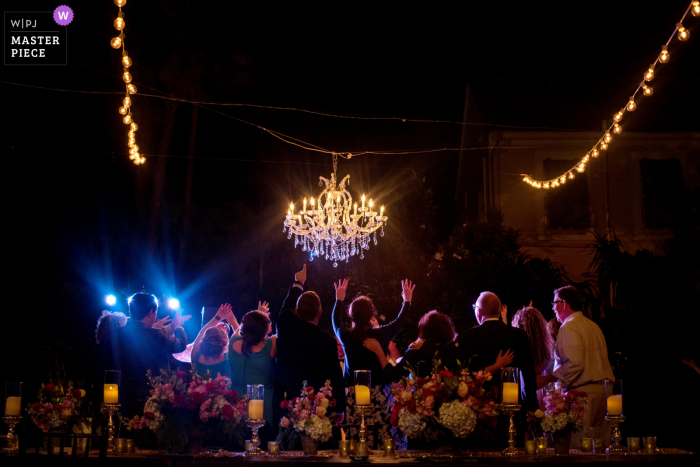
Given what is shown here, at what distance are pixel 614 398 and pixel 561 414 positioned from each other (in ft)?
1.48

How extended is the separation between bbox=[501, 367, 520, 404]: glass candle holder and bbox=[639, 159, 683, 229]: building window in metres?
10.9

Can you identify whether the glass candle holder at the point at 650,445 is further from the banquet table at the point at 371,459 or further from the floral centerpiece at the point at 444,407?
the floral centerpiece at the point at 444,407

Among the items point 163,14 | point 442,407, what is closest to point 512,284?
point 442,407

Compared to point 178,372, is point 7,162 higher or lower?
higher

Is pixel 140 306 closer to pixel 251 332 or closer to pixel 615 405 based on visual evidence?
pixel 251 332

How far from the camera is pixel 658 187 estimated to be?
1355 centimetres

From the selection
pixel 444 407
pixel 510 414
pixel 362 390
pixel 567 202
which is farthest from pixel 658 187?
pixel 362 390

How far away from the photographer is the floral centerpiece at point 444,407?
12.4ft

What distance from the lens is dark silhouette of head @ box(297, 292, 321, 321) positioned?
Answer: 17.1 feet

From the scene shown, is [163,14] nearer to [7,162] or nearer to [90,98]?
[90,98]

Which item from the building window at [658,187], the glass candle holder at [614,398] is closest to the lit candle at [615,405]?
the glass candle holder at [614,398]

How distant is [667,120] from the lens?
1400cm

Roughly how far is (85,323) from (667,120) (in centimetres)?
1241

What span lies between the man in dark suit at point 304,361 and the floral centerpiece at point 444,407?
1202 mm
